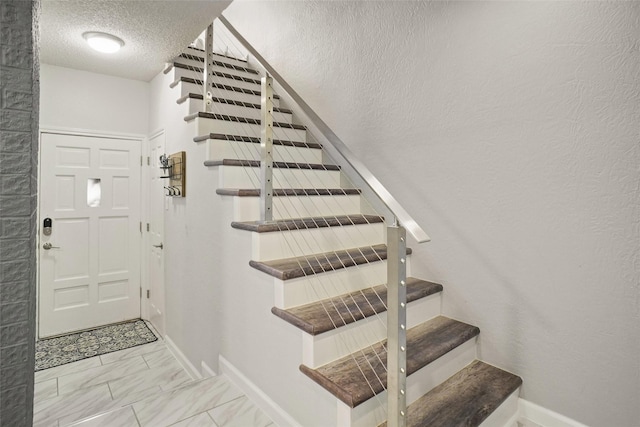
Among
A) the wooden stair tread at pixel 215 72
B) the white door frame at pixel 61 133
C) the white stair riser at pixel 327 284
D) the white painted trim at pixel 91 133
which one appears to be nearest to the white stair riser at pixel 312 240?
the white stair riser at pixel 327 284

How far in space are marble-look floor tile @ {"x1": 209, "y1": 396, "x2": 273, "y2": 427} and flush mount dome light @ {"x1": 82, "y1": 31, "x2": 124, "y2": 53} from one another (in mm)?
2633

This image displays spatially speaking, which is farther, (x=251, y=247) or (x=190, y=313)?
(x=190, y=313)

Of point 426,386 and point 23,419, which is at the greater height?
point 23,419

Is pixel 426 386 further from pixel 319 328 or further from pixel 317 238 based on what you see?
pixel 317 238

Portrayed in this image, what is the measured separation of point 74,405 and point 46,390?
39cm

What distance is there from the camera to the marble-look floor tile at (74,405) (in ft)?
7.55

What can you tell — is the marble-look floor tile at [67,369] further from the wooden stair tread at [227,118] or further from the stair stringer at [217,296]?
the wooden stair tread at [227,118]

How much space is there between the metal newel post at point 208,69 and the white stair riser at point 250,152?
40cm

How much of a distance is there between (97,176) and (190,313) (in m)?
1.91

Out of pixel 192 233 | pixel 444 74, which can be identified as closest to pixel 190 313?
pixel 192 233

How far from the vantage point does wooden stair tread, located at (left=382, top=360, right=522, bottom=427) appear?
1497 millimetres

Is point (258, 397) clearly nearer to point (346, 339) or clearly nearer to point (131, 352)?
point (346, 339)

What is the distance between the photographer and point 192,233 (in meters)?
2.75

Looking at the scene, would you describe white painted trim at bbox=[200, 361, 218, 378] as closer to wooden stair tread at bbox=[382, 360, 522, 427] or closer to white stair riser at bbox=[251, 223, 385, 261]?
white stair riser at bbox=[251, 223, 385, 261]
